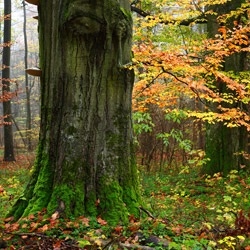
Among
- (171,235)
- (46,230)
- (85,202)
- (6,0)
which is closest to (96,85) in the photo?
(85,202)

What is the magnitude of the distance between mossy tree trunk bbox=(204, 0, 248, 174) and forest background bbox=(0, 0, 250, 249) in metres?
0.03

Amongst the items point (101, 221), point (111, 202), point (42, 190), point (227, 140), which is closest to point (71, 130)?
point (42, 190)

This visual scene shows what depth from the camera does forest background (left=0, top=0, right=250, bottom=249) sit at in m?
2.97

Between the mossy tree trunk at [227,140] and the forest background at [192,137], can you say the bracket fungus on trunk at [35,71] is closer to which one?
the forest background at [192,137]

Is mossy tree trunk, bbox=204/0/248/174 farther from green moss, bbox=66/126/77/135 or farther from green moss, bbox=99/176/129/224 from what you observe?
green moss, bbox=66/126/77/135

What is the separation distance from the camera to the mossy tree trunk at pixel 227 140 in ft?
24.9

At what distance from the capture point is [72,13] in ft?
9.86

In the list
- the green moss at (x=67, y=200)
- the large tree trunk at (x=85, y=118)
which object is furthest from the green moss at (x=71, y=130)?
the green moss at (x=67, y=200)

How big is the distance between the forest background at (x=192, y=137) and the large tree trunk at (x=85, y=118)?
335 millimetres

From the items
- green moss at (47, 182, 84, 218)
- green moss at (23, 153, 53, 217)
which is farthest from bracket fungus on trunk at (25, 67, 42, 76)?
green moss at (47, 182, 84, 218)

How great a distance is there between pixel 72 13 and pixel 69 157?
1836 millimetres

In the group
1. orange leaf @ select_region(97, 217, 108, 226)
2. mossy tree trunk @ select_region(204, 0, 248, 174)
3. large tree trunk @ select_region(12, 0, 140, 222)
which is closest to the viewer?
orange leaf @ select_region(97, 217, 108, 226)

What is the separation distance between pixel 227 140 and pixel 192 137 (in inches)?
152

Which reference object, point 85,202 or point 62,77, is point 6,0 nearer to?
point 62,77
